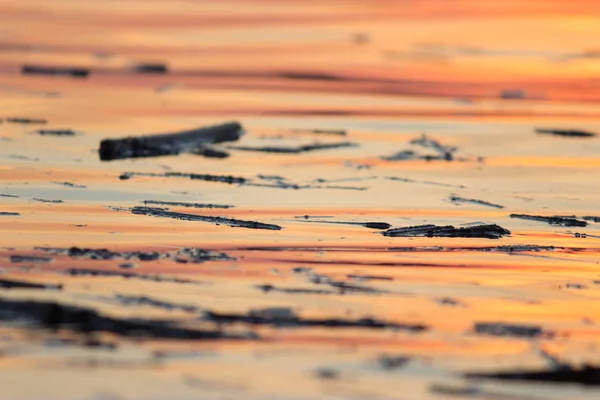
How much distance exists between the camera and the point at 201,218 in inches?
321

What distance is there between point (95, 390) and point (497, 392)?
1.32 metres

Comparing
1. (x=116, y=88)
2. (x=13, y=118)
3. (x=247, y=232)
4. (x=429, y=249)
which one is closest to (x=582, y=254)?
(x=429, y=249)

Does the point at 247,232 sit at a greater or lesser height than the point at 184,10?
lesser

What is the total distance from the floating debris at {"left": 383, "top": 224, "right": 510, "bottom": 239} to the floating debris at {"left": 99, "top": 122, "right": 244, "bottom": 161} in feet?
8.69

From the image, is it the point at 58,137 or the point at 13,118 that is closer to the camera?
the point at 58,137

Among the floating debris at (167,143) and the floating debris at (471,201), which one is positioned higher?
the floating debris at (167,143)

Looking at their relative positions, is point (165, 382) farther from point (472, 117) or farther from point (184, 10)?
point (184, 10)

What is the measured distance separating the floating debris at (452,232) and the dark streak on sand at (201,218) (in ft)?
2.06

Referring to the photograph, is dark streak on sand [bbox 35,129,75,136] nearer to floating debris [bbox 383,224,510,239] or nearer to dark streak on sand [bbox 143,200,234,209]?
dark streak on sand [bbox 143,200,234,209]

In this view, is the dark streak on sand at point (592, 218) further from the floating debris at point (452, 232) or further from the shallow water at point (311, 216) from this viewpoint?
the floating debris at point (452, 232)

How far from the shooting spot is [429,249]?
7.58 m

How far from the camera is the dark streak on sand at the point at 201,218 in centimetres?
800

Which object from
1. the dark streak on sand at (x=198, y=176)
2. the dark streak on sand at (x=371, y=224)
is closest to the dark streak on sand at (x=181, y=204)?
the dark streak on sand at (x=371, y=224)

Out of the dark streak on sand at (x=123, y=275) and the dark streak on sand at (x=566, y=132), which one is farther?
the dark streak on sand at (x=566, y=132)
